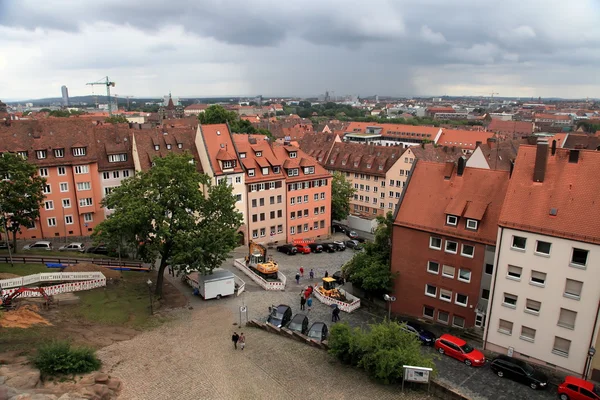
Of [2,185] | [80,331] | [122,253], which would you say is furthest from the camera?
[122,253]

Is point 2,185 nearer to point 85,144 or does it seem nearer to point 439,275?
point 85,144

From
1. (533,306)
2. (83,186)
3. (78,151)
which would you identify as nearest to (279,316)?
(533,306)

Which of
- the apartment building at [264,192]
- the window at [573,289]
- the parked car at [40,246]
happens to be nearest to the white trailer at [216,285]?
the apartment building at [264,192]

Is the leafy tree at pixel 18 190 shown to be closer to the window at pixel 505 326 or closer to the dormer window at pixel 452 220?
the dormer window at pixel 452 220

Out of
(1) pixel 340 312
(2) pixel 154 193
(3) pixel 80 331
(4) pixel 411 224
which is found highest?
(2) pixel 154 193

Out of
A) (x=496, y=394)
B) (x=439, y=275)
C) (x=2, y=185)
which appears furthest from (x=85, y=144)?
(x=496, y=394)

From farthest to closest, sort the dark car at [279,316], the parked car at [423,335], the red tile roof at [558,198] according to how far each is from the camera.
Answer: the dark car at [279,316], the parked car at [423,335], the red tile roof at [558,198]
